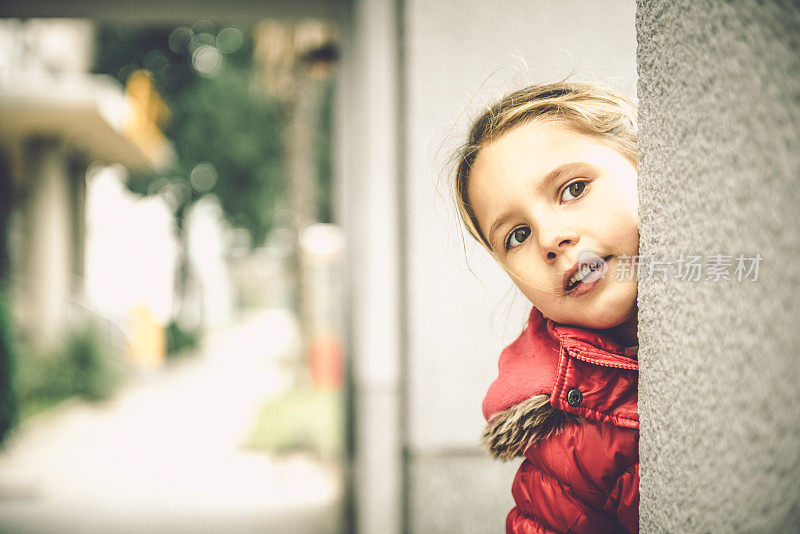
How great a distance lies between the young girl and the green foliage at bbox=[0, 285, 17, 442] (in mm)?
6377

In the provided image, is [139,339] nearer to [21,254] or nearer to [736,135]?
[21,254]

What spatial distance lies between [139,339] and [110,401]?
4360mm

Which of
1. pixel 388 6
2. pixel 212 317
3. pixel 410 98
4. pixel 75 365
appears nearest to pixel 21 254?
pixel 75 365

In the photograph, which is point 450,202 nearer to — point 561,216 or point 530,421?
point 561,216

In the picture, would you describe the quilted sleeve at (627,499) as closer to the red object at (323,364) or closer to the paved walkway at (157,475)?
the paved walkway at (157,475)

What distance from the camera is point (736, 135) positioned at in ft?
2.12

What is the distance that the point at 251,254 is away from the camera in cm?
2219

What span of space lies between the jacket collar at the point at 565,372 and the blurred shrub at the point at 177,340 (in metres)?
16.9

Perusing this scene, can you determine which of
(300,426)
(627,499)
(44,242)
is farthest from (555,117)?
(44,242)

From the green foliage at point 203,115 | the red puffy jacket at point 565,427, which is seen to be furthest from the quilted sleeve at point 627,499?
the green foliage at point 203,115

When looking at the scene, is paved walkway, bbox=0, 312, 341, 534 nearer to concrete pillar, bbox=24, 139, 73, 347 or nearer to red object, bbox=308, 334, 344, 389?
red object, bbox=308, 334, 344, 389

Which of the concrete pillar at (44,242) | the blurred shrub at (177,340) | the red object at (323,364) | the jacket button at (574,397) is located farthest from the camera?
the blurred shrub at (177,340)

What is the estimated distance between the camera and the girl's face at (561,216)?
63 cm

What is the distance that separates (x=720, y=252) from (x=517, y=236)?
0.69 ft
